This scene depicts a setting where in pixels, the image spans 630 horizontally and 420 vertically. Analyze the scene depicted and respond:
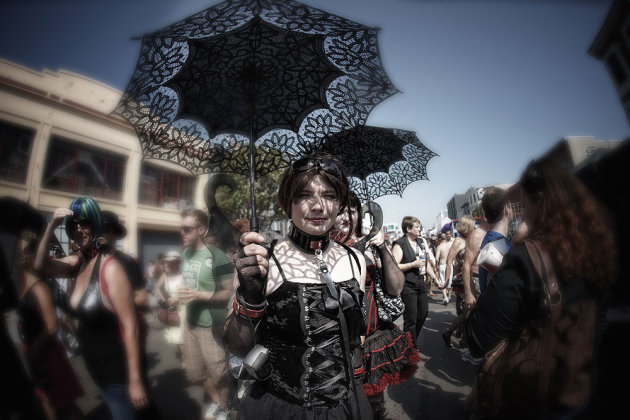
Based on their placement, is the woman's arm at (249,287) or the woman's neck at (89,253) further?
the woman's neck at (89,253)

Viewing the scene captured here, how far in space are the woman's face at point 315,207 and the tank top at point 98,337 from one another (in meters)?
1.52

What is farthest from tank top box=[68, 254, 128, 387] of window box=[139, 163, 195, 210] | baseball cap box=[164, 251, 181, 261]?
window box=[139, 163, 195, 210]

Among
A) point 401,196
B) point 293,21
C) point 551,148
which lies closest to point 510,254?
point 551,148

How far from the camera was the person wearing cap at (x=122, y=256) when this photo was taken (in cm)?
195

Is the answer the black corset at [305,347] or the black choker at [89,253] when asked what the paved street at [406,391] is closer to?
→ the black choker at [89,253]

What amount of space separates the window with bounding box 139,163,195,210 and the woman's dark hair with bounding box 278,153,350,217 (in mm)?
4087

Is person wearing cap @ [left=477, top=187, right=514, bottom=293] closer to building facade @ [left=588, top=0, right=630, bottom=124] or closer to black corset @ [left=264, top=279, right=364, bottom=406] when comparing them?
building facade @ [left=588, top=0, right=630, bottom=124]

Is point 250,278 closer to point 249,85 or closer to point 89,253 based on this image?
point 249,85

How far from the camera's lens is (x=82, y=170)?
3.01 m

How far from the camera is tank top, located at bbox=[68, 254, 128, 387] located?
179 cm

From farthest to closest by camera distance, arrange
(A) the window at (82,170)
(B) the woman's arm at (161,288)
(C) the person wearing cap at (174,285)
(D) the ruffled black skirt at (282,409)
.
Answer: (B) the woman's arm at (161,288) < (C) the person wearing cap at (174,285) < (A) the window at (82,170) < (D) the ruffled black skirt at (282,409)

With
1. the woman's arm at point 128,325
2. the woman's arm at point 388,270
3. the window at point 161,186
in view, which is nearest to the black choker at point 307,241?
the woman's arm at point 388,270

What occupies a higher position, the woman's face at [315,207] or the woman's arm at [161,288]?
the woman's face at [315,207]

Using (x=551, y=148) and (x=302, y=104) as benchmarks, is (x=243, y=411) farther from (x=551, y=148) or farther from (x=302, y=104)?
(x=551, y=148)
